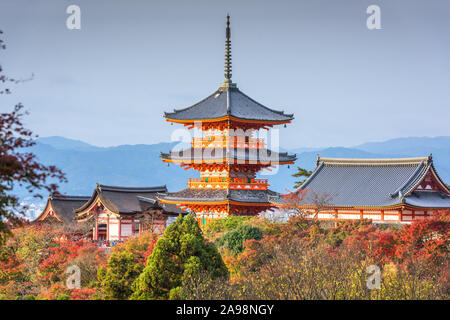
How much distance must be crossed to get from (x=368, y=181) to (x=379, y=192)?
144 cm

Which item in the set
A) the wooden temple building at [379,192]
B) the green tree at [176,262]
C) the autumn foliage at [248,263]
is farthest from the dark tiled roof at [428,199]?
the green tree at [176,262]

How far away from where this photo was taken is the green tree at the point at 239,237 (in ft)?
113

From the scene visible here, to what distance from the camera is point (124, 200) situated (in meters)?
48.6

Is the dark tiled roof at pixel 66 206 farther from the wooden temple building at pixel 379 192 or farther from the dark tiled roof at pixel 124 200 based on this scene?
the wooden temple building at pixel 379 192

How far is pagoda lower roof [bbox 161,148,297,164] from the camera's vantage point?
43.2 meters

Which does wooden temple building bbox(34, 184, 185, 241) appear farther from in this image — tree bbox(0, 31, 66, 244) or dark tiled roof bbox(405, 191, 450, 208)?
tree bbox(0, 31, 66, 244)

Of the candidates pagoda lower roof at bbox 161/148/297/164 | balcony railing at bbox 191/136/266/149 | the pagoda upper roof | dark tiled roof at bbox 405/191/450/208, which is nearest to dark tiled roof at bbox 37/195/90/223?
pagoda lower roof at bbox 161/148/297/164

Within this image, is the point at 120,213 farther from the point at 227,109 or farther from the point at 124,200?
the point at 227,109

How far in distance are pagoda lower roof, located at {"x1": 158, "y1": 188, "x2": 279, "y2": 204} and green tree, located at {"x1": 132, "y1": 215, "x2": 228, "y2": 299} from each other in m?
15.9
